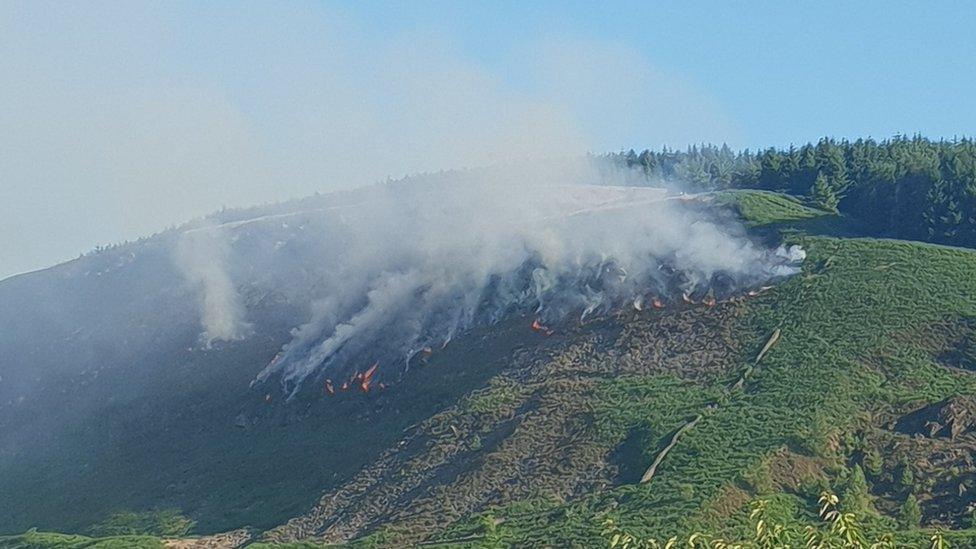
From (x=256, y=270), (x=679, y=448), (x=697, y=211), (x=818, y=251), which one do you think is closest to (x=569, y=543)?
(x=679, y=448)

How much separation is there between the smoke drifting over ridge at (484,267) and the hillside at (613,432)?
9.26ft

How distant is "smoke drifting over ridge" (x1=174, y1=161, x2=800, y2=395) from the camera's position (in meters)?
90.8

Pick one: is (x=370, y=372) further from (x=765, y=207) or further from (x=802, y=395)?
(x=765, y=207)

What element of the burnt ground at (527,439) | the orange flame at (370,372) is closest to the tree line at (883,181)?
the burnt ground at (527,439)

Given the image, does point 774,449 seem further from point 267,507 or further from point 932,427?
point 267,507

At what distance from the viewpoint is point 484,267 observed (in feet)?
327

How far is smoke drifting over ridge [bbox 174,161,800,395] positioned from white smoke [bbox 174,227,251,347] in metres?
Answer: 0.25

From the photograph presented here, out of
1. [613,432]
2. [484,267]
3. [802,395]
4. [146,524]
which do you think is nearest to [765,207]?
[484,267]

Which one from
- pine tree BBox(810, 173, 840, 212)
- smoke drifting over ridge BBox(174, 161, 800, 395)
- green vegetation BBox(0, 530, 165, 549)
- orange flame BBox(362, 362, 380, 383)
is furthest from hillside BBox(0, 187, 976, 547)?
pine tree BBox(810, 173, 840, 212)

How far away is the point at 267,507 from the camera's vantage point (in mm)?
75938

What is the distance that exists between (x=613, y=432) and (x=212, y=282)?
6154 centimetres

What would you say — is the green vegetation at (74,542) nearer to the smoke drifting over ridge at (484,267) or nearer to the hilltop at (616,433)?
the hilltop at (616,433)

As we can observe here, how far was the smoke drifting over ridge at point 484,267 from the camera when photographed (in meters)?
90.8

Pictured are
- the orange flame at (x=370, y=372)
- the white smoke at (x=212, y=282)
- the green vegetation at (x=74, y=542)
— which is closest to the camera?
the green vegetation at (x=74, y=542)
